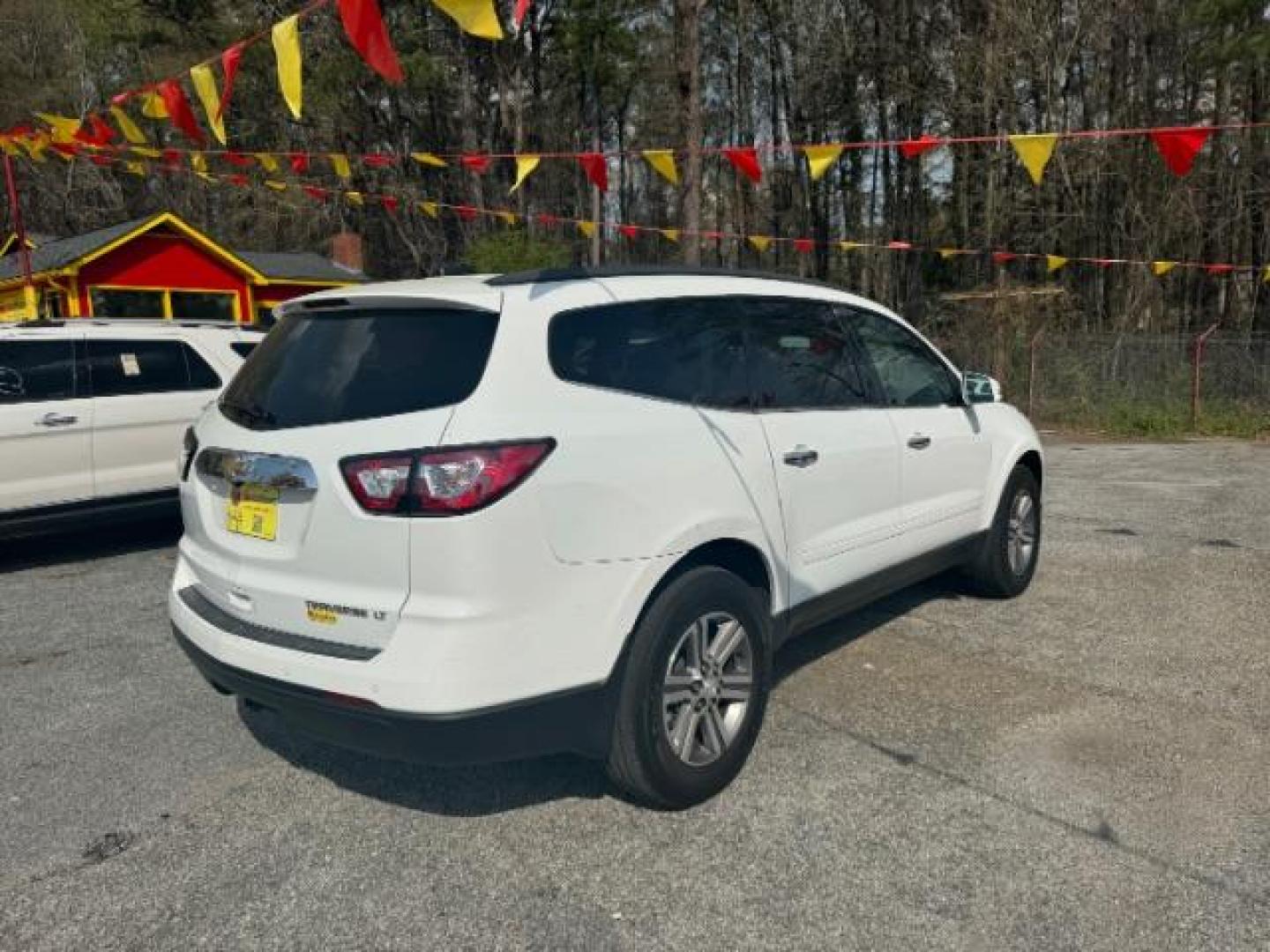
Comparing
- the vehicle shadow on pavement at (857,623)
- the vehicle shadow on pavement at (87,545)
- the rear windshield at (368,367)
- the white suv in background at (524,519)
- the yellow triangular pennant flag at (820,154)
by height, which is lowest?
the vehicle shadow on pavement at (857,623)

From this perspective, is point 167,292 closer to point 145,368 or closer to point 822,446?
point 145,368

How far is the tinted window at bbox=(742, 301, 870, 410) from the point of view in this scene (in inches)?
134

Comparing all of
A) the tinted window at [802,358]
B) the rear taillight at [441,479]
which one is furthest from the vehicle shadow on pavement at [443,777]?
the tinted window at [802,358]

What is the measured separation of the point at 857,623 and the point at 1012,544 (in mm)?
1061

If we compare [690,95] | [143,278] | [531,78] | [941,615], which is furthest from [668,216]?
[941,615]

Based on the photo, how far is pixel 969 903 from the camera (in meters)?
2.45

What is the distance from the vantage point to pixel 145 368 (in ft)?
21.8

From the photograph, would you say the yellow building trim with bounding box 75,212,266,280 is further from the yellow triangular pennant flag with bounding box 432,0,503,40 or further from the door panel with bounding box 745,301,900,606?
the door panel with bounding box 745,301,900,606

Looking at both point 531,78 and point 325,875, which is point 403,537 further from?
point 531,78

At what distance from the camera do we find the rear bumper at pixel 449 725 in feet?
7.90

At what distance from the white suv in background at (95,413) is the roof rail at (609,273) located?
179 inches

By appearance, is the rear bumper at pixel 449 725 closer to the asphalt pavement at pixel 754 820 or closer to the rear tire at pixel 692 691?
the rear tire at pixel 692 691

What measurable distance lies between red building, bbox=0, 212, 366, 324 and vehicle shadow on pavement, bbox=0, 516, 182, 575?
10.6m

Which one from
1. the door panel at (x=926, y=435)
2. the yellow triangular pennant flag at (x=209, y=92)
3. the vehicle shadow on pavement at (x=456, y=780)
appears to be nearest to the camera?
the vehicle shadow on pavement at (x=456, y=780)
